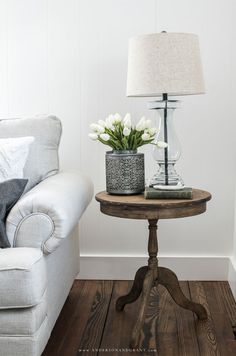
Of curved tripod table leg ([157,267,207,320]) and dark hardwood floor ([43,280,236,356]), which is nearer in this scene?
dark hardwood floor ([43,280,236,356])

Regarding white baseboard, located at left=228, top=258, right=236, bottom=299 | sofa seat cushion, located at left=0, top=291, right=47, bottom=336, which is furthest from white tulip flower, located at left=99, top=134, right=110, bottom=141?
white baseboard, located at left=228, top=258, right=236, bottom=299

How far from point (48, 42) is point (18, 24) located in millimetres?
191

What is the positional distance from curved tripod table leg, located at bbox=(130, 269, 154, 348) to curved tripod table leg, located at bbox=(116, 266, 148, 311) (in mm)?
118

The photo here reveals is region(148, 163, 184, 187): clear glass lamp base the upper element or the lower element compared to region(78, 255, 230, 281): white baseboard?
upper

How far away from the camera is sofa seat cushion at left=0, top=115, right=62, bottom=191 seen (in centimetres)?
253

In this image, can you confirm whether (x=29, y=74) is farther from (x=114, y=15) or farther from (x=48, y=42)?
(x=114, y=15)

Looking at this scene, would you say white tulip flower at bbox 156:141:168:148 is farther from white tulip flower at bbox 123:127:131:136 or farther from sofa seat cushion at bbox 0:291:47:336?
sofa seat cushion at bbox 0:291:47:336

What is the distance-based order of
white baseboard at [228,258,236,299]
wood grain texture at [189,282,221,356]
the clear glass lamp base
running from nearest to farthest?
wood grain texture at [189,282,221,356] < the clear glass lamp base < white baseboard at [228,258,236,299]

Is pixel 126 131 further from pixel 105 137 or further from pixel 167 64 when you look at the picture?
pixel 167 64

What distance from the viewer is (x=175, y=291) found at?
98.2 inches

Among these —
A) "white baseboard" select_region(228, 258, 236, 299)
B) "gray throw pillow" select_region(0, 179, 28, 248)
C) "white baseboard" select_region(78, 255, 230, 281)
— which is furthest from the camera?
"white baseboard" select_region(78, 255, 230, 281)

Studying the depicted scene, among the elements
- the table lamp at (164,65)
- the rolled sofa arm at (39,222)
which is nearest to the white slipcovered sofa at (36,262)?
the rolled sofa arm at (39,222)

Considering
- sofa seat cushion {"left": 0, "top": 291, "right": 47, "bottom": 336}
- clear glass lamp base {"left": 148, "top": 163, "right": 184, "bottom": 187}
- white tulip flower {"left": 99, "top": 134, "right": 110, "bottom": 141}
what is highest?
white tulip flower {"left": 99, "top": 134, "right": 110, "bottom": 141}

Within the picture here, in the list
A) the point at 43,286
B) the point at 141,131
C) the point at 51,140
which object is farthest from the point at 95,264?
the point at 43,286
